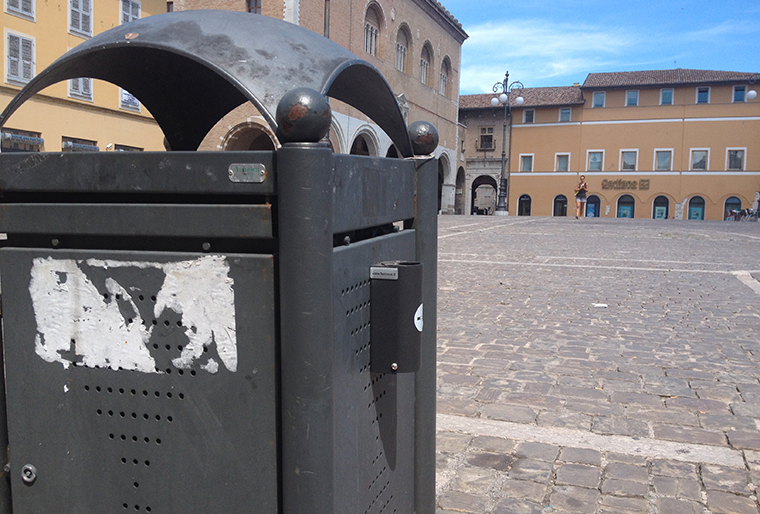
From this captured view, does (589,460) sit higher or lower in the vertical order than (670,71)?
lower

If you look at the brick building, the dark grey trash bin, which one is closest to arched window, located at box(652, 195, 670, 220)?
the brick building

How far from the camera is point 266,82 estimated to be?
5.45 ft

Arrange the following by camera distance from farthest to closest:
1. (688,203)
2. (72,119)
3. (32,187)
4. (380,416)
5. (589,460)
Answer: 1. (688,203)
2. (72,119)
3. (589,460)
4. (380,416)
5. (32,187)

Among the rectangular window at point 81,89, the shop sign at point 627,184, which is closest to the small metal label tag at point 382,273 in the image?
the rectangular window at point 81,89

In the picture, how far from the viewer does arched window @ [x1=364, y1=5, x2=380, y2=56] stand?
30.1 metres

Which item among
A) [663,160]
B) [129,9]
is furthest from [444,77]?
[663,160]

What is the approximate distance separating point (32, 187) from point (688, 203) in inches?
2167

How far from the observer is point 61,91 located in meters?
22.4

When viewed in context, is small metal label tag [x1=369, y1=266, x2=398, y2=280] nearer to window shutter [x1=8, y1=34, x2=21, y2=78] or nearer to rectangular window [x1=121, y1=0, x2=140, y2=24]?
window shutter [x1=8, y1=34, x2=21, y2=78]

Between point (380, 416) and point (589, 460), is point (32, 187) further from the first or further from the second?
point (589, 460)

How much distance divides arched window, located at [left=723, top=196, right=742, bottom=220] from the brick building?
21.9 m

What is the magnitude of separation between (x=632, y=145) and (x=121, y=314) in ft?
180

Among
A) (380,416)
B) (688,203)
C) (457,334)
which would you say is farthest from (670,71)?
(380,416)

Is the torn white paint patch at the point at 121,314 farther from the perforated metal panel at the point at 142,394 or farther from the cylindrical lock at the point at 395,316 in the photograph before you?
the cylindrical lock at the point at 395,316
